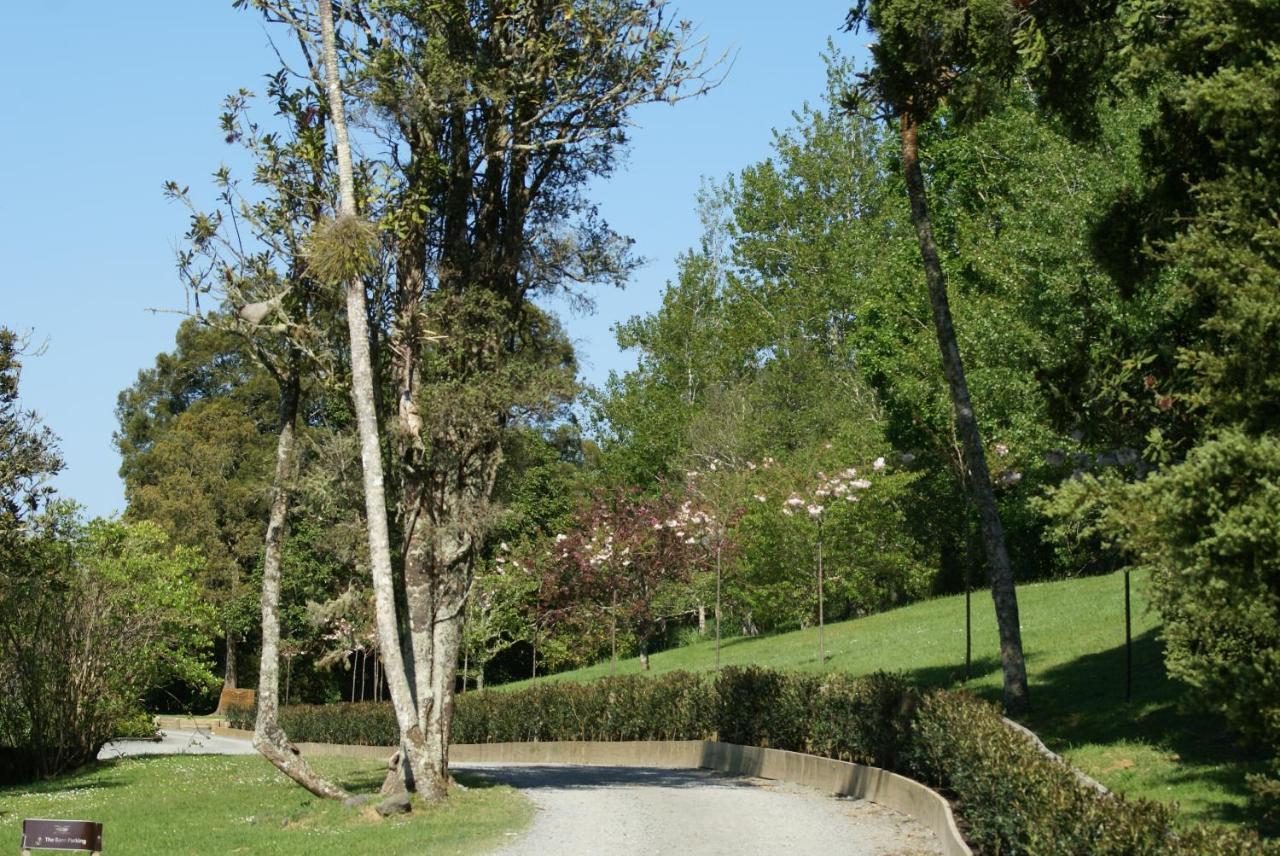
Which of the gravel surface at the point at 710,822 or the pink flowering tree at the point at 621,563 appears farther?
the pink flowering tree at the point at 621,563

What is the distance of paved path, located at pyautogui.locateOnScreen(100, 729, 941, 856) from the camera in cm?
1277

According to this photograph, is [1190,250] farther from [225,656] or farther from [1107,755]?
[225,656]

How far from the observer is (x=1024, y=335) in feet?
99.7

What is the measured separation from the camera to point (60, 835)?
10.7 meters

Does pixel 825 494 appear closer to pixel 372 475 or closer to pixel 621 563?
pixel 621 563

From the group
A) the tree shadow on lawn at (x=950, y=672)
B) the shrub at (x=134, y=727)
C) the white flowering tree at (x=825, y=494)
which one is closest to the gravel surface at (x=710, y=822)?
the tree shadow on lawn at (x=950, y=672)

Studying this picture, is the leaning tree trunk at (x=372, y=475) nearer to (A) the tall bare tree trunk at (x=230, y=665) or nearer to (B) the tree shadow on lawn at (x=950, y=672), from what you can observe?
(B) the tree shadow on lawn at (x=950, y=672)

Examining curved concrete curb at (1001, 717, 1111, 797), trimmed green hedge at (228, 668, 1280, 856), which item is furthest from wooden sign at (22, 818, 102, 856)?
curved concrete curb at (1001, 717, 1111, 797)

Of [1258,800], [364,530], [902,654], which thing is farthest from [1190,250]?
[902,654]

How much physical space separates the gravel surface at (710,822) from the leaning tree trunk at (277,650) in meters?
3.18

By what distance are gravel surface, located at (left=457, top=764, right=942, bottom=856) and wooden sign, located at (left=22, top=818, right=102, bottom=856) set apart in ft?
12.9

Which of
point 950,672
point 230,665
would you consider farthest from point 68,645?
point 230,665

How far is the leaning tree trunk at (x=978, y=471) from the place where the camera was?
60.1 ft

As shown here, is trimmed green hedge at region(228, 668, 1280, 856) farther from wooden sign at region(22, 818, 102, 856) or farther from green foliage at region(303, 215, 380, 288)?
green foliage at region(303, 215, 380, 288)
